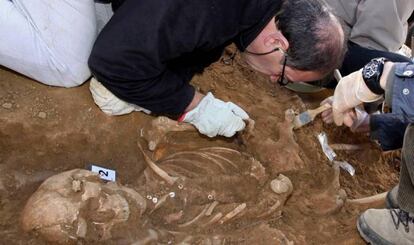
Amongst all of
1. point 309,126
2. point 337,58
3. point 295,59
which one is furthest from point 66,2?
point 309,126

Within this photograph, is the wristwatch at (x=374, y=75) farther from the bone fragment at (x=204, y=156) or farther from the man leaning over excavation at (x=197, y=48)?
the bone fragment at (x=204, y=156)

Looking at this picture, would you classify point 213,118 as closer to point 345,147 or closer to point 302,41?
point 302,41

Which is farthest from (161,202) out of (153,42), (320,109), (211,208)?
(320,109)

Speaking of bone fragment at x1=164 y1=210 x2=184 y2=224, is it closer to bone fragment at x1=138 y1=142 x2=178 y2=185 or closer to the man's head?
bone fragment at x1=138 y1=142 x2=178 y2=185

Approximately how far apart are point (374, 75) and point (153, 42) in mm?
987

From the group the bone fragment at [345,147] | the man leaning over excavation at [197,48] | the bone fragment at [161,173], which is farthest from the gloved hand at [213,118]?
the bone fragment at [345,147]

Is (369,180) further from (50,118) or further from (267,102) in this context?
(50,118)

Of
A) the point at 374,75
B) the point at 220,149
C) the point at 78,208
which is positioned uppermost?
the point at 374,75

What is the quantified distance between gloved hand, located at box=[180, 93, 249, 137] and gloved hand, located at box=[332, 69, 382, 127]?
525 millimetres

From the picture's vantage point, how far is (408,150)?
221cm

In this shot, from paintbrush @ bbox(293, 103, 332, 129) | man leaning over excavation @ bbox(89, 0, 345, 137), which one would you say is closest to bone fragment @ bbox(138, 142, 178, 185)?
man leaning over excavation @ bbox(89, 0, 345, 137)

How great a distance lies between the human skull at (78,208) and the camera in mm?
2090

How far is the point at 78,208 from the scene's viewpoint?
213 centimetres

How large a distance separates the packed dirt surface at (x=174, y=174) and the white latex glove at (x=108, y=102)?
5cm
